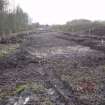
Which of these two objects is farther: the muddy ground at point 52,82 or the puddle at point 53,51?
the puddle at point 53,51

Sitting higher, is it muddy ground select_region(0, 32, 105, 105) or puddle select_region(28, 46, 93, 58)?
puddle select_region(28, 46, 93, 58)

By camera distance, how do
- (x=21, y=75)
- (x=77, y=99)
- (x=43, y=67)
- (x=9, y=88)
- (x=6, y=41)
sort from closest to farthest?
(x=77, y=99) → (x=9, y=88) → (x=21, y=75) → (x=43, y=67) → (x=6, y=41)

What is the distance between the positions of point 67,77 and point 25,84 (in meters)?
1.45

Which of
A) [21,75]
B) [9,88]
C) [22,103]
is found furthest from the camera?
[21,75]

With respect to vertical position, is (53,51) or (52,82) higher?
(53,51)

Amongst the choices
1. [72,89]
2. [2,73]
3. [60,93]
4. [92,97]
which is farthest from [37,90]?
[2,73]

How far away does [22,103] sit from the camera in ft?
13.2

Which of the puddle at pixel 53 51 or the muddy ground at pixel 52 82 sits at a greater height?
the puddle at pixel 53 51

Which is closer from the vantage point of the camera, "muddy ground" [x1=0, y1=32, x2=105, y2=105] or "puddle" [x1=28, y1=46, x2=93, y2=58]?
"muddy ground" [x1=0, y1=32, x2=105, y2=105]

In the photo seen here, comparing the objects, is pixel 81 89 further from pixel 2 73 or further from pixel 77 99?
pixel 2 73

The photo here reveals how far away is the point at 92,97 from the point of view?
4371mm

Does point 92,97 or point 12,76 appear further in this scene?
point 12,76

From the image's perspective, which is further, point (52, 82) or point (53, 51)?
point (53, 51)

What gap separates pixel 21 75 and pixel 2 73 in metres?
0.88
